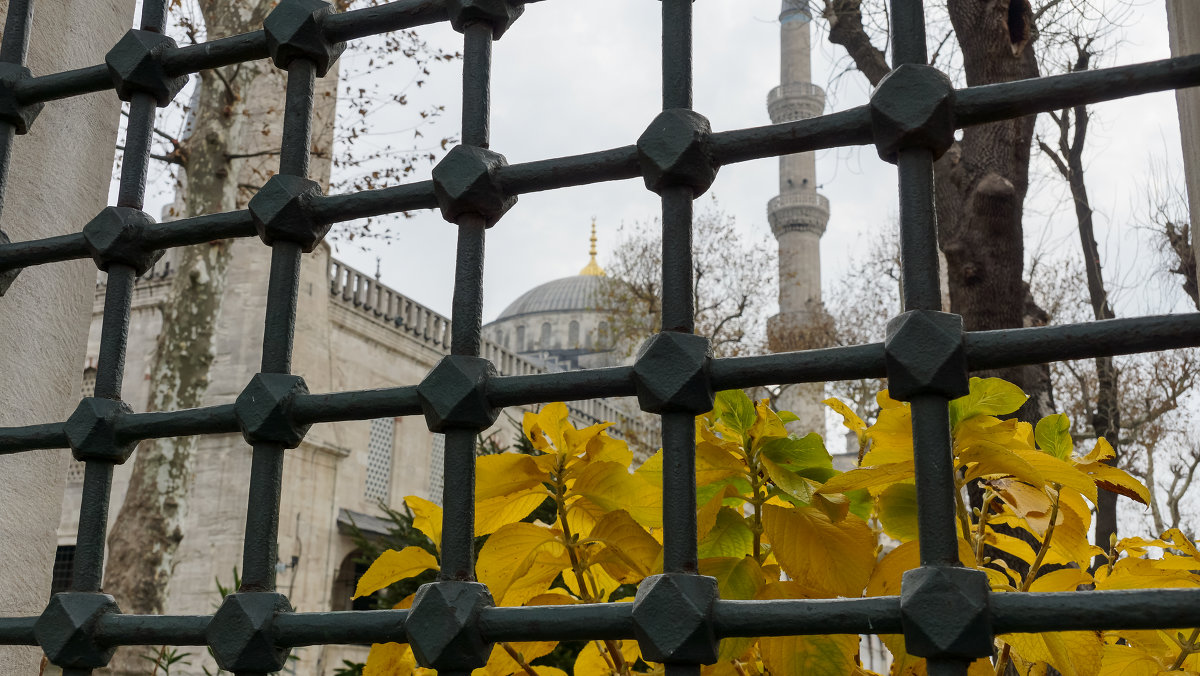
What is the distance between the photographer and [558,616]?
40.1 inches

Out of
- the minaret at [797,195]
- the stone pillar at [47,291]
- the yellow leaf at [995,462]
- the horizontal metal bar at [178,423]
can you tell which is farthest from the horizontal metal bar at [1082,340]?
the minaret at [797,195]

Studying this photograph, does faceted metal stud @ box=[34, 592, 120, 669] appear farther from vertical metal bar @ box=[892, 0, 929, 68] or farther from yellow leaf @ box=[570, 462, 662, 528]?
vertical metal bar @ box=[892, 0, 929, 68]

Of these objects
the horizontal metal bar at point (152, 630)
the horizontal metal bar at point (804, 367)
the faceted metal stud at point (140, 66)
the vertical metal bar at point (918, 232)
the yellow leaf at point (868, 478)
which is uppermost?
the faceted metal stud at point (140, 66)

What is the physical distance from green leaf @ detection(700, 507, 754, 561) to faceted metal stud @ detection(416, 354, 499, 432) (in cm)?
27

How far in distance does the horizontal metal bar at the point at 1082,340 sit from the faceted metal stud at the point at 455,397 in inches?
19.7

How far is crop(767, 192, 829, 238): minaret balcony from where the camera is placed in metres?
41.0

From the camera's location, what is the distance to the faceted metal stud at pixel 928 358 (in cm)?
92

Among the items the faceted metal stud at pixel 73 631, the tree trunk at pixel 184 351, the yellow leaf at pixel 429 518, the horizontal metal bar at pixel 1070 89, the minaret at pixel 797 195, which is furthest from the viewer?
the minaret at pixel 797 195

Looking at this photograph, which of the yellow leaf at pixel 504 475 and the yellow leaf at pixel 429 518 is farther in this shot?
the yellow leaf at pixel 429 518

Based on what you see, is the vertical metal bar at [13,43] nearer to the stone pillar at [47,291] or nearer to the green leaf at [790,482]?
the stone pillar at [47,291]

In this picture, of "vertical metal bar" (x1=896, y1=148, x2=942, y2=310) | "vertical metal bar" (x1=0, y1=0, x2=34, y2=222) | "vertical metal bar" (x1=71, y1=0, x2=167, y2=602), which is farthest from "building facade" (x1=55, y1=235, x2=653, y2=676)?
"vertical metal bar" (x1=896, y1=148, x2=942, y2=310)

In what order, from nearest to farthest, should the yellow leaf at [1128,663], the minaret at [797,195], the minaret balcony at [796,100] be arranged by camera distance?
the yellow leaf at [1128,663]
the minaret balcony at [796,100]
the minaret at [797,195]

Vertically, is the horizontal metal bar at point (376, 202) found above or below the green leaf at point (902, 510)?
above

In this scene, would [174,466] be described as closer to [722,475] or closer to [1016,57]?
[1016,57]
